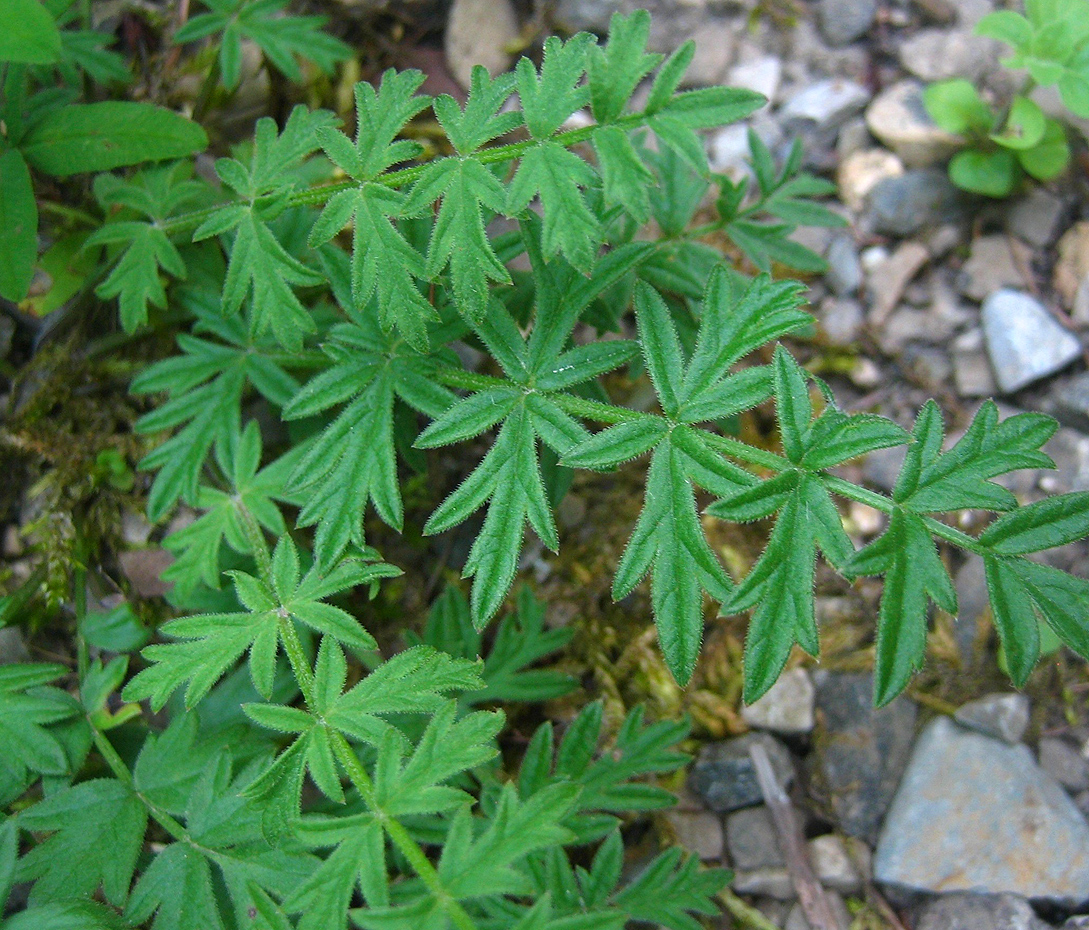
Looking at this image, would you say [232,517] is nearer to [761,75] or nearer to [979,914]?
[979,914]

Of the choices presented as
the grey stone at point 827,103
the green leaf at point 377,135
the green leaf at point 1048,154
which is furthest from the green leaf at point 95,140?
the green leaf at point 1048,154

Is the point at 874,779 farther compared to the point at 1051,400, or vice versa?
the point at 1051,400

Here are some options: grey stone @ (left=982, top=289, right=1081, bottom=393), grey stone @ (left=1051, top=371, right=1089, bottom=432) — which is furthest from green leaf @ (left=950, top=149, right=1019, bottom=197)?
grey stone @ (left=1051, top=371, right=1089, bottom=432)

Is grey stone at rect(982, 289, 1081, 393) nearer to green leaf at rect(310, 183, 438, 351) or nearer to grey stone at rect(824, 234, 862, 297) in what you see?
grey stone at rect(824, 234, 862, 297)

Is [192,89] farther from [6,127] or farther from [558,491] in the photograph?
[558,491]

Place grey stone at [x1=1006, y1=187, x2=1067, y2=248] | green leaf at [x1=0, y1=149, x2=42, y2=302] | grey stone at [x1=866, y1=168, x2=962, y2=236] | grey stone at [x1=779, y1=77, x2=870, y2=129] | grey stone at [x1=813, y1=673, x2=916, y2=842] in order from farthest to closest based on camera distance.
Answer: grey stone at [x1=779, y1=77, x2=870, y2=129] < grey stone at [x1=866, y1=168, x2=962, y2=236] < grey stone at [x1=1006, y1=187, x2=1067, y2=248] < grey stone at [x1=813, y1=673, x2=916, y2=842] < green leaf at [x1=0, y1=149, x2=42, y2=302]

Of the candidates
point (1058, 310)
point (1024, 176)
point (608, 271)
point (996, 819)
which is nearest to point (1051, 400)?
point (1058, 310)

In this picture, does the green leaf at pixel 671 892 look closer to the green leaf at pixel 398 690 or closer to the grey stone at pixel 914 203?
the green leaf at pixel 398 690
